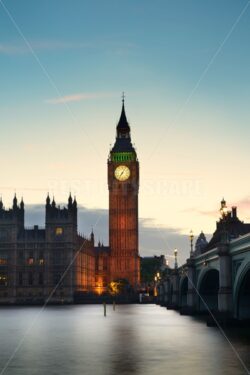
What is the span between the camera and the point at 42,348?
35.9 m

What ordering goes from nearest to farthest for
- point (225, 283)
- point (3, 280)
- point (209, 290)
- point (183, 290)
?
point (225, 283) → point (209, 290) → point (183, 290) → point (3, 280)

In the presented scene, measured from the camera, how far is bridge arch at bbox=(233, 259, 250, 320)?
164ft

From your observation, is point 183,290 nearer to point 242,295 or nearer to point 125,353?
point 242,295

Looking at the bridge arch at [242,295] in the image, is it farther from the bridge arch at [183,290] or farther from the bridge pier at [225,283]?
the bridge arch at [183,290]

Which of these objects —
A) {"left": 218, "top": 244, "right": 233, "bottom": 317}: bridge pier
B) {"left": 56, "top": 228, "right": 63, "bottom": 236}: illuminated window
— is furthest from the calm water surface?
{"left": 56, "top": 228, "right": 63, "bottom": 236}: illuminated window

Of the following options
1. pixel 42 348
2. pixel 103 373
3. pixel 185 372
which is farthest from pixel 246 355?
pixel 42 348

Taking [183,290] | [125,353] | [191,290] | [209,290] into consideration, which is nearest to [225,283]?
[125,353]

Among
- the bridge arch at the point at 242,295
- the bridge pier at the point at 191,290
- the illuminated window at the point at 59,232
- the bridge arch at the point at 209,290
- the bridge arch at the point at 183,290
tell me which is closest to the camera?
the bridge arch at the point at 242,295

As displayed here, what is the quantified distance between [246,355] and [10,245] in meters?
159

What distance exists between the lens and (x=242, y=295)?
53.0m

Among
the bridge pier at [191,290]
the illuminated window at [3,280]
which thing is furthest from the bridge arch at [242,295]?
the illuminated window at [3,280]

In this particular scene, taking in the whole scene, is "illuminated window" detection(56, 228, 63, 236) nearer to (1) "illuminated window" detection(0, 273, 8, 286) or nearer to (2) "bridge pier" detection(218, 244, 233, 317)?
(1) "illuminated window" detection(0, 273, 8, 286)

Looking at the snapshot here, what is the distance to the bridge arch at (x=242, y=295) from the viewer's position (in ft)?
164

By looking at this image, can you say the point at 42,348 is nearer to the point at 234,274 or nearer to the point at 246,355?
the point at 246,355
